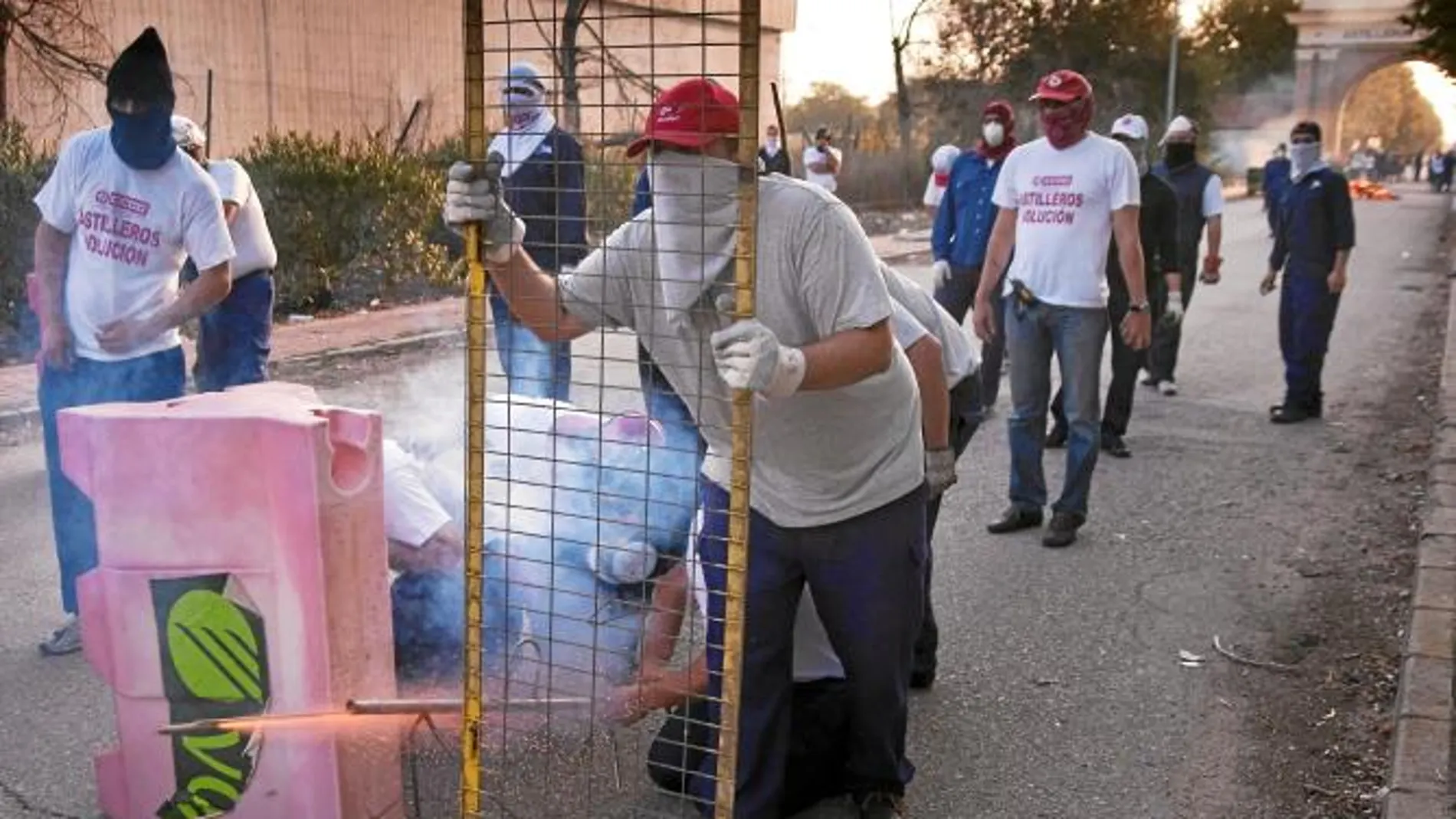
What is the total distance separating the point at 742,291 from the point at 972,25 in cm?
3335

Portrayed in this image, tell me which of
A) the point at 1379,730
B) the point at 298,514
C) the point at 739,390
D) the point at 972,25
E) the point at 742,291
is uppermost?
the point at 972,25

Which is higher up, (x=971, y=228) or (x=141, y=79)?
(x=141, y=79)

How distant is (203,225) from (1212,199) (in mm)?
6304

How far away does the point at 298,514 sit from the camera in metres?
2.52

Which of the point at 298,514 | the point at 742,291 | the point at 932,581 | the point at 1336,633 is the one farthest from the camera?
the point at 932,581

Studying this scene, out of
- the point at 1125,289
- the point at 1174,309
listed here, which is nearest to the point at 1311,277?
the point at 1174,309

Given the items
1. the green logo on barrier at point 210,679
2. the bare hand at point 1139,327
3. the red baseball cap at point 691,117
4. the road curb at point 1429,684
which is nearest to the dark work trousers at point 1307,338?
the road curb at point 1429,684

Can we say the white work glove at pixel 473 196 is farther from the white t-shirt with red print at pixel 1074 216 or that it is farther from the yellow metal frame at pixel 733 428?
the white t-shirt with red print at pixel 1074 216

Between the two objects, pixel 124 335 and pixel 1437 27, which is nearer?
pixel 124 335

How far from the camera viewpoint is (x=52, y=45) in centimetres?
1254

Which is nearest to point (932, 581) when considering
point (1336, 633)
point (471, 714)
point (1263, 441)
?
point (1336, 633)

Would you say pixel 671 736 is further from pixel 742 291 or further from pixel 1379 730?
pixel 1379 730

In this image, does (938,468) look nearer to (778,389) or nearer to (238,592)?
(778,389)

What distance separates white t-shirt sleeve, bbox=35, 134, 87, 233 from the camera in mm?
3914
